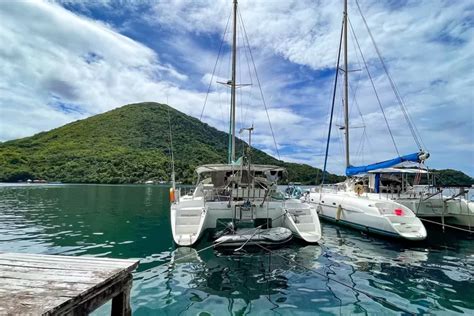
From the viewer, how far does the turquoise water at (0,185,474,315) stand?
5.92m

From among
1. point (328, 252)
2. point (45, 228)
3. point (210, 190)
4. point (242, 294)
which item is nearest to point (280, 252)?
point (328, 252)

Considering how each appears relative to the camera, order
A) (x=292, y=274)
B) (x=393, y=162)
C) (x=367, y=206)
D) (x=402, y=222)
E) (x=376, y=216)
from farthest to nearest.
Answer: (x=393, y=162) → (x=367, y=206) → (x=376, y=216) → (x=402, y=222) → (x=292, y=274)

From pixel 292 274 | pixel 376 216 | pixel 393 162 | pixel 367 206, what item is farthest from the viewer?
pixel 393 162

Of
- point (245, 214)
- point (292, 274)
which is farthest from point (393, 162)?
point (292, 274)

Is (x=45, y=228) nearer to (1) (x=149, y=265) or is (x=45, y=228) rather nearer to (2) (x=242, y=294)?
(1) (x=149, y=265)

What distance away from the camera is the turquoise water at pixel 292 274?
592 cm

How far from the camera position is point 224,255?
9.59 meters

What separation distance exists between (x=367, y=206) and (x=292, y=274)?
24.2ft

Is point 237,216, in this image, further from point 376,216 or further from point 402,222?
point 402,222

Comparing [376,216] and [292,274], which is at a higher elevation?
[376,216]

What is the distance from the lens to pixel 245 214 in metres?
11.0

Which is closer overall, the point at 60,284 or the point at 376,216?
the point at 60,284

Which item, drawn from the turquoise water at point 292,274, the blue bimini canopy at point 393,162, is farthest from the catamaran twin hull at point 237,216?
the blue bimini canopy at point 393,162

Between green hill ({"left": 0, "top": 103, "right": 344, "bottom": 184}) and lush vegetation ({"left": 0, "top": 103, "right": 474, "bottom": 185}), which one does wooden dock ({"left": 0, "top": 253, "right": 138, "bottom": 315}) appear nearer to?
green hill ({"left": 0, "top": 103, "right": 344, "bottom": 184})
